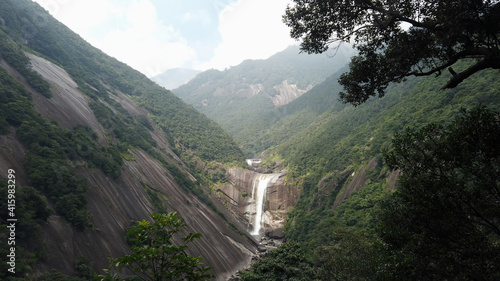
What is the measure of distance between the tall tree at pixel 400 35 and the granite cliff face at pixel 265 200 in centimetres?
4574

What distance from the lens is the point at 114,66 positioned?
85250mm

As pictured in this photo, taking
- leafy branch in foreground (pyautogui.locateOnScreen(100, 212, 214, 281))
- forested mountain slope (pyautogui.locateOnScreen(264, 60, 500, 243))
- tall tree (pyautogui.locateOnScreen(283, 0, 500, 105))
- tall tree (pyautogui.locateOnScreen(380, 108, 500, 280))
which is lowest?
forested mountain slope (pyautogui.locateOnScreen(264, 60, 500, 243))

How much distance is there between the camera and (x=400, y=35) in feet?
23.1

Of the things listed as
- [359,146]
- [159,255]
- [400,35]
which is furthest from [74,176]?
[359,146]

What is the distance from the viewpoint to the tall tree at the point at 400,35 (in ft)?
18.5

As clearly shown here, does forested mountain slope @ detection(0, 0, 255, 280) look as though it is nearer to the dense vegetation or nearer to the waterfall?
the dense vegetation

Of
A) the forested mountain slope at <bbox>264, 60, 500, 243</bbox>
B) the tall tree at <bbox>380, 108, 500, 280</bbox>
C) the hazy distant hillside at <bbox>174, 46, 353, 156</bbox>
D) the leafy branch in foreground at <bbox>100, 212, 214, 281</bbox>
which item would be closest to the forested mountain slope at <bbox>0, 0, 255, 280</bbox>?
the leafy branch in foreground at <bbox>100, 212, 214, 281</bbox>

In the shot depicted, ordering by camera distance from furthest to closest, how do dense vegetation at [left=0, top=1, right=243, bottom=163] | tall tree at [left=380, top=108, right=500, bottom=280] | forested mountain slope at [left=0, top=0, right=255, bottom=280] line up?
dense vegetation at [left=0, top=1, right=243, bottom=163] < forested mountain slope at [left=0, top=0, right=255, bottom=280] < tall tree at [left=380, top=108, right=500, bottom=280]

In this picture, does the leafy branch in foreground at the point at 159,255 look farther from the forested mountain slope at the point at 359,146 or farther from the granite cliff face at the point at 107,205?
the forested mountain slope at the point at 359,146

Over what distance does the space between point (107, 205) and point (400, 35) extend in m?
23.7

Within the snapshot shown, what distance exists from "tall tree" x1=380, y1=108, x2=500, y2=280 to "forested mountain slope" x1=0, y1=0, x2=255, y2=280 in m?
15.3

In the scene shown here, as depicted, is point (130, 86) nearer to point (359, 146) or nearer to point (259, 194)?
point (259, 194)

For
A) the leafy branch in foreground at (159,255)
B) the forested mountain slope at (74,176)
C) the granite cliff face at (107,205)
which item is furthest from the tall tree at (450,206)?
the granite cliff face at (107,205)

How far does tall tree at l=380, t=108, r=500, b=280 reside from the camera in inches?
217
